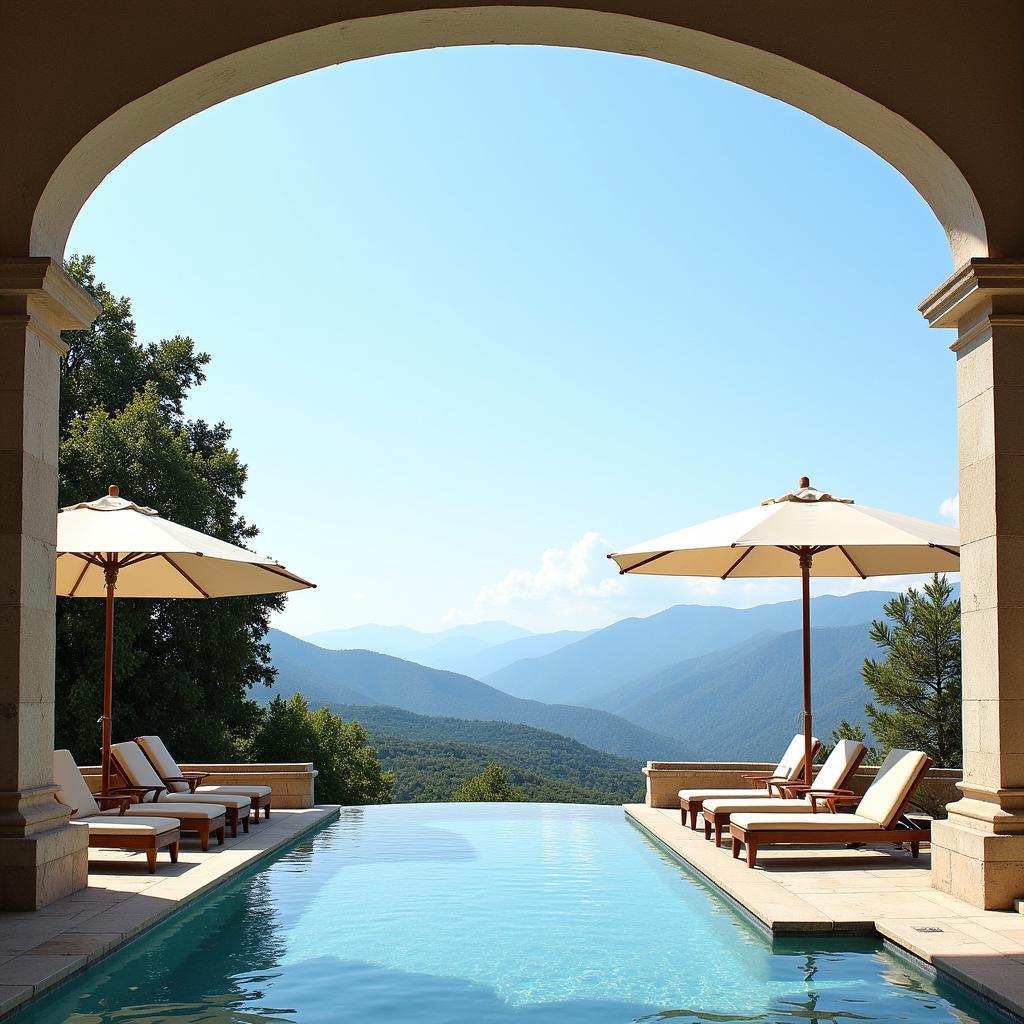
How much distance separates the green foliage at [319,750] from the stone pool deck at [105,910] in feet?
46.3

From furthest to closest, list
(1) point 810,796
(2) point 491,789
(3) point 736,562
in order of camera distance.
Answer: (2) point 491,789
(3) point 736,562
(1) point 810,796

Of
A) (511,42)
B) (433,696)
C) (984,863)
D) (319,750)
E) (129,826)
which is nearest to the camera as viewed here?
(984,863)

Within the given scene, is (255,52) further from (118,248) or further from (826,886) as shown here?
(118,248)

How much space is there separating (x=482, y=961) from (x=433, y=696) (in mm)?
161916

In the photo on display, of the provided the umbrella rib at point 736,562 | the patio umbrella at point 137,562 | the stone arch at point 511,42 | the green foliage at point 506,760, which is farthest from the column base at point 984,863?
the green foliage at point 506,760

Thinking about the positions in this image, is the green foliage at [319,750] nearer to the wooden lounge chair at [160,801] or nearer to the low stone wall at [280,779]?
the low stone wall at [280,779]

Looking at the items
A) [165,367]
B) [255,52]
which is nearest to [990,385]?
[255,52]

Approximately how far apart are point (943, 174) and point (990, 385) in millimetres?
1424

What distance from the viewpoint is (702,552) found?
37.8 ft

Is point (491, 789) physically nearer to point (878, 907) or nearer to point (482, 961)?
point (878, 907)

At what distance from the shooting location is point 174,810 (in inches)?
380

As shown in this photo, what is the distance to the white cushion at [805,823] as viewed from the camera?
8.57 metres

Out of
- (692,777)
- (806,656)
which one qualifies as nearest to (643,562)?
(806,656)

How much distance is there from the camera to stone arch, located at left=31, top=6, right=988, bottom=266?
7.30 meters
